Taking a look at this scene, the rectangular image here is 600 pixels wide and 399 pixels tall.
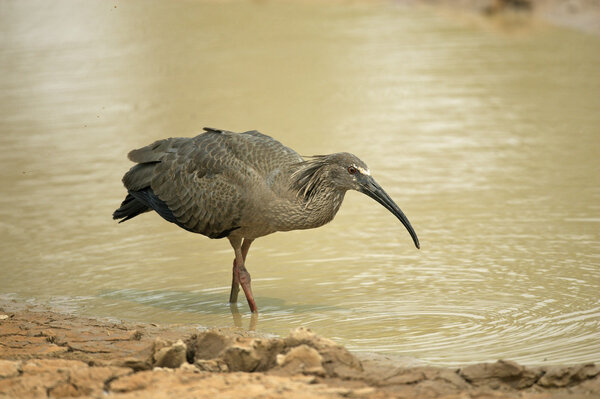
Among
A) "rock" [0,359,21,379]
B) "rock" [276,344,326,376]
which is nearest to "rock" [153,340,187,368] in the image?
"rock" [276,344,326,376]

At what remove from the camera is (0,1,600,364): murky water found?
8078 millimetres

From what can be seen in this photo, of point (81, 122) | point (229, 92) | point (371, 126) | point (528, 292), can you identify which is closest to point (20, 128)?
point (81, 122)

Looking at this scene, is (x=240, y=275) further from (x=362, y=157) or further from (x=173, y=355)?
Result: (x=362, y=157)

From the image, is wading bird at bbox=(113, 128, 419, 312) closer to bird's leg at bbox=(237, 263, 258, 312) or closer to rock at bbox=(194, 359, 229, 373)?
bird's leg at bbox=(237, 263, 258, 312)

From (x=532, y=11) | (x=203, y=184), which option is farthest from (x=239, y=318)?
(x=532, y=11)

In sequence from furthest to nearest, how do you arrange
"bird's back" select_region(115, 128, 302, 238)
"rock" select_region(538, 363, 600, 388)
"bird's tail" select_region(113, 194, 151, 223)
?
"bird's tail" select_region(113, 194, 151, 223) → "bird's back" select_region(115, 128, 302, 238) → "rock" select_region(538, 363, 600, 388)

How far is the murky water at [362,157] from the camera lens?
26.5 ft

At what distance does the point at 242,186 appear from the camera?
324 inches

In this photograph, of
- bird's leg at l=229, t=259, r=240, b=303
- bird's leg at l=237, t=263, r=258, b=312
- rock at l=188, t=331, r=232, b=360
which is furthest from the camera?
bird's leg at l=229, t=259, r=240, b=303

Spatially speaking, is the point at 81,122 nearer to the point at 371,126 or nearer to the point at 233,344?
the point at 371,126

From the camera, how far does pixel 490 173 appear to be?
1227cm

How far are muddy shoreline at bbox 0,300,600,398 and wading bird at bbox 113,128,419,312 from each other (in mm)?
1802

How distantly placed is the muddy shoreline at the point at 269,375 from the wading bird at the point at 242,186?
5.91ft

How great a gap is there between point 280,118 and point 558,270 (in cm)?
855
